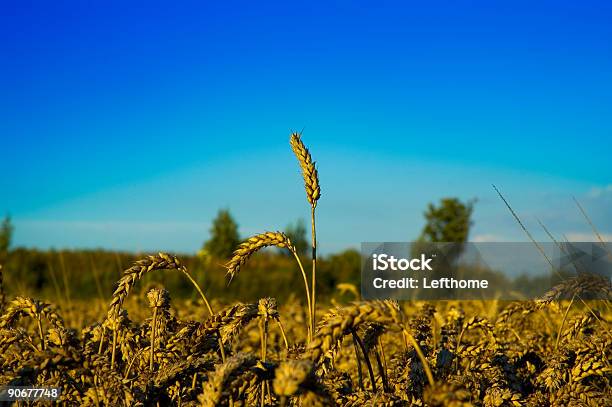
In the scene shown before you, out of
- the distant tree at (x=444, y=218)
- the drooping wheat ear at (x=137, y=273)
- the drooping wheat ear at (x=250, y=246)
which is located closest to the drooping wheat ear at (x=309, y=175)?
the drooping wheat ear at (x=250, y=246)

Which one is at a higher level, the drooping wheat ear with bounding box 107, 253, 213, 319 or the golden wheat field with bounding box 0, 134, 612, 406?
the drooping wheat ear with bounding box 107, 253, 213, 319

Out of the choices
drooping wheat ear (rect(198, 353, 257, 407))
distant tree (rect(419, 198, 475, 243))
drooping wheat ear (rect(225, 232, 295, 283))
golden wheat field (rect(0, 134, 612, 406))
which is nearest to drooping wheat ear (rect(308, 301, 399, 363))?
golden wheat field (rect(0, 134, 612, 406))

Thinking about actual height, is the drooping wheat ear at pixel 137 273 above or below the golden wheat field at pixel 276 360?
above

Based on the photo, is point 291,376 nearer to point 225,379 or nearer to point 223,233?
point 225,379

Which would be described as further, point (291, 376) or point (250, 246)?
point (250, 246)

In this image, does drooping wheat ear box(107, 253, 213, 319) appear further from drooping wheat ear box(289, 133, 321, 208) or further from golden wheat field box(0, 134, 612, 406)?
drooping wheat ear box(289, 133, 321, 208)

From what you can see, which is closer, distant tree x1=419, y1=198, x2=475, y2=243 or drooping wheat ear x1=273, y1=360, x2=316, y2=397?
drooping wheat ear x1=273, y1=360, x2=316, y2=397
